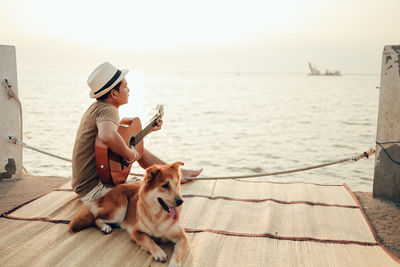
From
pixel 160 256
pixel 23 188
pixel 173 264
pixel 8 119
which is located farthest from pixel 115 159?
pixel 8 119

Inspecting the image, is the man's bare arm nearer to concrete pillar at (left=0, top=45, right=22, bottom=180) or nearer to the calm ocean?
concrete pillar at (left=0, top=45, right=22, bottom=180)

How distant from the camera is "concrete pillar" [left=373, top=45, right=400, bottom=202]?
4.29 meters

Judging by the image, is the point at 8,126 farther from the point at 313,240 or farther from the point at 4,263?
the point at 313,240

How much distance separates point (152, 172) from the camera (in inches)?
113

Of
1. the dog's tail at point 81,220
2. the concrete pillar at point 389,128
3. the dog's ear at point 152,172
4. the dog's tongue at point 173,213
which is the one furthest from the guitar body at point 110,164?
the concrete pillar at point 389,128

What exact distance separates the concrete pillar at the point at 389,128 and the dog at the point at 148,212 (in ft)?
8.92

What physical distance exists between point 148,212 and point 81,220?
0.79 meters

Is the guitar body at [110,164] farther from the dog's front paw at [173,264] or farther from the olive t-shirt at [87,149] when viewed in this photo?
the dog's front paw at [173,264]

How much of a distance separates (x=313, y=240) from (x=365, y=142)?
10756 mm

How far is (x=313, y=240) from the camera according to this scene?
11.0 feet

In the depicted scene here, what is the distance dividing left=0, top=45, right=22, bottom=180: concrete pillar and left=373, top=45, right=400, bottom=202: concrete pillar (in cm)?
478

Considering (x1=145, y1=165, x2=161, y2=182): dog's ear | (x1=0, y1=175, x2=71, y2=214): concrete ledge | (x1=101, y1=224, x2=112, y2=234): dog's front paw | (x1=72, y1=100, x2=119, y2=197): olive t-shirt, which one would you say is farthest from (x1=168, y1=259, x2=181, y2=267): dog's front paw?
(x1=0, y1=175, x2=71, y2=214): concrete ledge

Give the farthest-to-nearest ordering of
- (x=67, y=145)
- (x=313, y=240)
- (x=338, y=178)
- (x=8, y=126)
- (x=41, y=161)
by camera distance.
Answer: (x=67, y=145)
(x=41, y=161)
(x=338, y=178)
(x=8, y=126)
(x=313, y=240)

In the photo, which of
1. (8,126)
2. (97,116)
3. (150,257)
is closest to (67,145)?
(8,126)
